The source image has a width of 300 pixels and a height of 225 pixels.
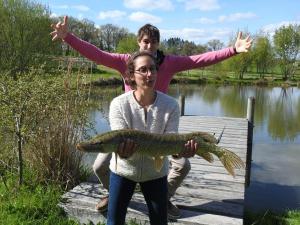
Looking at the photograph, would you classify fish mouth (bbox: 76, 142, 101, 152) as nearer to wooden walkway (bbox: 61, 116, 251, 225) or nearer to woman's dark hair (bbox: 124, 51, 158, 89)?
woman's dark hair (bbox: 124, 51, 158, 89)

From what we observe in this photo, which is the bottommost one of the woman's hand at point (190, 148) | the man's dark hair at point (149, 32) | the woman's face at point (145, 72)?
the woman's hand at point (190, 148)

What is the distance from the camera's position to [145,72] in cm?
338

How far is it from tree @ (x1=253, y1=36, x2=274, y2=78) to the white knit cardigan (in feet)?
212

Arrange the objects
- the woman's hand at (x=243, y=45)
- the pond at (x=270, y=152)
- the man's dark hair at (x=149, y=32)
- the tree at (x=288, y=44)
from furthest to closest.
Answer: the tree at (x=288, y=44), the pond at (x=270, y=152), the woman's hand at (x=243, y=45), the man's dark hair at (x=149, y=32)

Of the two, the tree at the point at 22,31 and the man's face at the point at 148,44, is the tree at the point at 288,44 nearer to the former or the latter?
the tree at the point at 22,31

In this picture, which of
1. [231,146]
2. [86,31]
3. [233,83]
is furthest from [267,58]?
[231,146]

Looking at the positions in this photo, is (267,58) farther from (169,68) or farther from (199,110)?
(169,68)

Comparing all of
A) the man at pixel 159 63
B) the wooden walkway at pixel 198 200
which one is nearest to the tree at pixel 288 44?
the wooden walkway at pixel 198 200

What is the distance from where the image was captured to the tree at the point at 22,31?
2620cm

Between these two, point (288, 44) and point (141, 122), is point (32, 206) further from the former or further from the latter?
point (288, 44)

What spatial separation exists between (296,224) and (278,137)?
457 inches

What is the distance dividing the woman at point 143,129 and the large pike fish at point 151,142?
0.08 m

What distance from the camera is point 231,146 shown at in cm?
923

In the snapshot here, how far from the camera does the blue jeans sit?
3.38 meters
